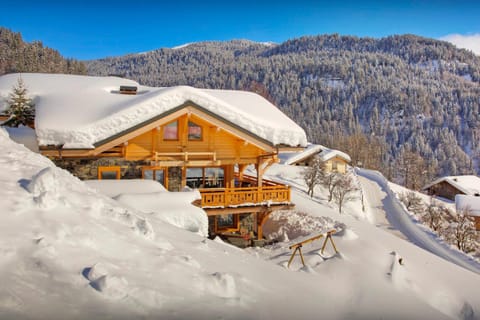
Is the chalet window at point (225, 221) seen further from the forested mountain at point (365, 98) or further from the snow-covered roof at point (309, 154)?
the forested mountain at point (365, 98)

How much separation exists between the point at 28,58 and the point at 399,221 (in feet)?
284

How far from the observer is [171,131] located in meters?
15.6

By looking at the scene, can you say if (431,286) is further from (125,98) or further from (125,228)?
(125,98)

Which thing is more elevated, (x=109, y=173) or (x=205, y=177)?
(x=109, y=173)

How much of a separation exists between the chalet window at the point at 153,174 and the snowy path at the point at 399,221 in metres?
17.8

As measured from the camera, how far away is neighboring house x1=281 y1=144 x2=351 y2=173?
49375 mm

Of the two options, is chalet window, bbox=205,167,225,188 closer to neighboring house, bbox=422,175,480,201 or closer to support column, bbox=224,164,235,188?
support column, bbox=224,164,235,188

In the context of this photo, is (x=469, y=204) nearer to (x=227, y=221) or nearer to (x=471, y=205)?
(x=471, y=205)

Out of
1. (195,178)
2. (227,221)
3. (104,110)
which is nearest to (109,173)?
(104,110)

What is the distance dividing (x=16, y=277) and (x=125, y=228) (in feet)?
7.03

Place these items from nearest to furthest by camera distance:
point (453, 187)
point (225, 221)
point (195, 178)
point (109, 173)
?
point (109, 173) < point (195, 178) < point (225, 221) < point (453, 187)

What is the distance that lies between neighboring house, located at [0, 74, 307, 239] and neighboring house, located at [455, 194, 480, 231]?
38.8 m

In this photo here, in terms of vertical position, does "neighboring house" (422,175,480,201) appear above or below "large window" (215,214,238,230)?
below

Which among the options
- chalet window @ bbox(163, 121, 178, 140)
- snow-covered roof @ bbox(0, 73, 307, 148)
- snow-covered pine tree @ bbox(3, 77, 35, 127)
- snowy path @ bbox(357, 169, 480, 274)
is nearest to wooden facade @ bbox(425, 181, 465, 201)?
snowy path @ bbox(357, 169, 480, 274)
